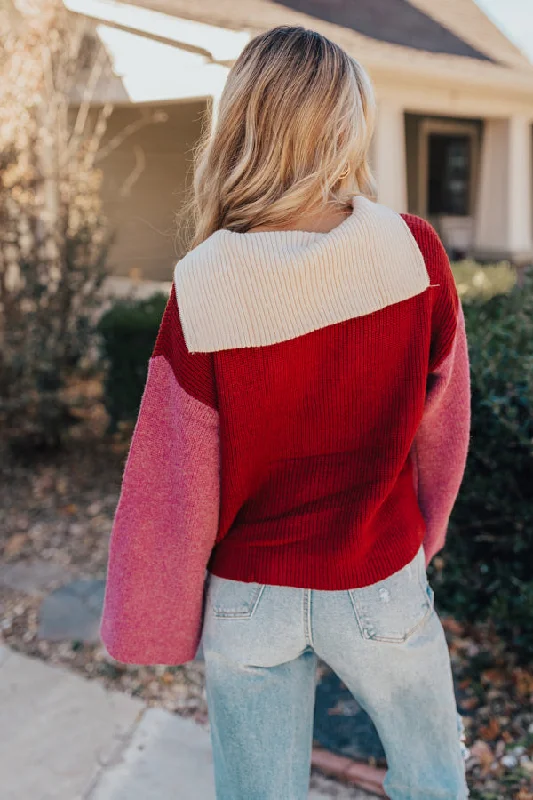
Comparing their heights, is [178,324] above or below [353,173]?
below

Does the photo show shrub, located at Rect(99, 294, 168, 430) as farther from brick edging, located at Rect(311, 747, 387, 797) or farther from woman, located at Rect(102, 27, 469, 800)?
woman, located at Rect(102, 27, 469, 800)

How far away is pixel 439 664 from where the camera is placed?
151 cm

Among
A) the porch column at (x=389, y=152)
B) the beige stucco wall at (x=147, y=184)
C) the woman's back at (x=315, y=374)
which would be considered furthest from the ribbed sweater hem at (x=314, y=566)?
the beige stucco wall at (x=147, y=184)

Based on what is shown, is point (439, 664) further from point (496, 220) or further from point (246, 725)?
point (496, 220)

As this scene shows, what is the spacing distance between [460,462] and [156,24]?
6.86m

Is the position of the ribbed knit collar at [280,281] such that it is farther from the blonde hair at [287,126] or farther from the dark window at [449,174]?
the dark window at [449,174]

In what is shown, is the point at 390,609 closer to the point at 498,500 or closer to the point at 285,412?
the point at 285,412

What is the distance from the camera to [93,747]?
8.66 feet

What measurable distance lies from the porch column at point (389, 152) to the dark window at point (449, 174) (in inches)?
134

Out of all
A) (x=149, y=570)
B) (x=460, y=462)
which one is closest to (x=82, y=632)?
(x=149, y=570)

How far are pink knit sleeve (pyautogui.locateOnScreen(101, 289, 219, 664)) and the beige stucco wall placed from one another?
333 inches

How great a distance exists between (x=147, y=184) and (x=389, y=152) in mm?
3173

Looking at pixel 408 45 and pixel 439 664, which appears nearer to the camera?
pixel 439 664

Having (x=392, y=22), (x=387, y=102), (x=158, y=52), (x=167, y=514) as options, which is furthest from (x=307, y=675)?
(x=392, y=22)
